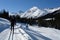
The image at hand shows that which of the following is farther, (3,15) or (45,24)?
(3,15)

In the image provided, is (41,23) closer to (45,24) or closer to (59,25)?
(45,24)

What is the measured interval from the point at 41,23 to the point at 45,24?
3477 mm

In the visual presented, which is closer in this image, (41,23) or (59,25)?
(59,25)

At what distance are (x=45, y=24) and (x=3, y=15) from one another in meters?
42.0

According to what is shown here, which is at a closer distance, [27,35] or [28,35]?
[27,35]

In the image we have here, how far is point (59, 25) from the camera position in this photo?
44125 mm

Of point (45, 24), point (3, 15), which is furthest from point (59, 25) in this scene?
point (3, 15)

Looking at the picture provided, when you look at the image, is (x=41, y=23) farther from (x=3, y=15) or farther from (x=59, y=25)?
(x=3, y=15)

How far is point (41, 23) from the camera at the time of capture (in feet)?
206

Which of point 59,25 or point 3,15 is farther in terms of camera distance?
point 3,15

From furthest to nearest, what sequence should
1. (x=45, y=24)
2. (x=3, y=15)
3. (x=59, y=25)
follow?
(x=3, y=15)
(x=45, y=24)
(x=59, y=25)

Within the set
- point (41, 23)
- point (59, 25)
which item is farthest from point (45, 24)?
point (59, 25)

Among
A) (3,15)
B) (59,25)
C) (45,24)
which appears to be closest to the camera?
(59,25)

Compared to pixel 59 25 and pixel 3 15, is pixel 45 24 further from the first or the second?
pixel 3 15
